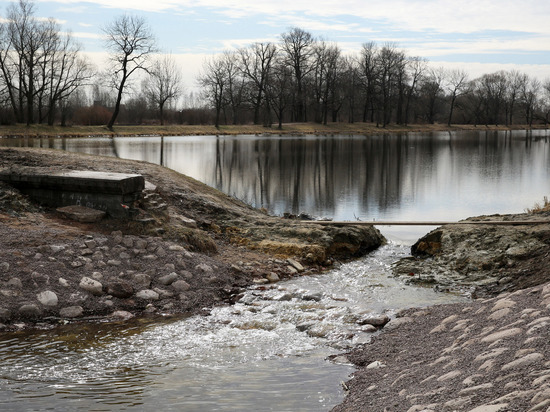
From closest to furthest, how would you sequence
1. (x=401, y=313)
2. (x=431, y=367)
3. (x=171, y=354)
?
(x=431, y=367) → (x=171, y=354) → (x=401, y=313)

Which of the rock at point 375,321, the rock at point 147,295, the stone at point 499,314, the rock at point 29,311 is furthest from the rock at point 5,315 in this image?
the stone at point 499,314

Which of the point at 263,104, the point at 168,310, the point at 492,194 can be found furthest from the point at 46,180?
the point at 263,104

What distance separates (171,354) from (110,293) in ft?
6.45

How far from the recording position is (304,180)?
25.8 metres

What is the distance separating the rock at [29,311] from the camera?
23.9 ft

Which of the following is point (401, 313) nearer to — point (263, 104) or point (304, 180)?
point (304, 180)

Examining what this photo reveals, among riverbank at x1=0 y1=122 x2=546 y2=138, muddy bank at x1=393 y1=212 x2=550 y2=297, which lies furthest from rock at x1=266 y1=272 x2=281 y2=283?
riverbank at x1=0 y1=122 x2=546 y2=138

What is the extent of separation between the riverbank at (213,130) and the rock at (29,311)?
149ft

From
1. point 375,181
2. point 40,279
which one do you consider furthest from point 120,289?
point 375,181

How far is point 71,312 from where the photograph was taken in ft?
24.6

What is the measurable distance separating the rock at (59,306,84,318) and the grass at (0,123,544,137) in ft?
150

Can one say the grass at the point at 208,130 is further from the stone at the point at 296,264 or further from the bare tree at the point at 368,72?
the stone at the point at 296,264

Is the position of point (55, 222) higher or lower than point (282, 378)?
higher

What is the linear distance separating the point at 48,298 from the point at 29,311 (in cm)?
31
